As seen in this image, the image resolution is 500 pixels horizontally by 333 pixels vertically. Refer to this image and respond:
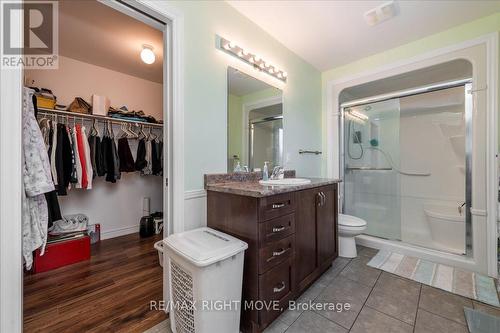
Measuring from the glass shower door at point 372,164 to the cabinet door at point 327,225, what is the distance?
1112mm

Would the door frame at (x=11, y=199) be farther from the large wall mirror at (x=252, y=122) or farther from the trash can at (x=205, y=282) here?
the large wall mirror at (x=252, y=122)

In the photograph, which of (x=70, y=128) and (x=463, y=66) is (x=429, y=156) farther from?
(x=70, y=128)

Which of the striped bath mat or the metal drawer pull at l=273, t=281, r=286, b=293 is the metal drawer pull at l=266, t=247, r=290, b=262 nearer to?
the metal drawer pull at l=273, t=281, r=286, b=293

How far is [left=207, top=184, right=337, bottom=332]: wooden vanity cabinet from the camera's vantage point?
123cm

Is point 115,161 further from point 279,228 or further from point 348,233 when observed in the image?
point 348,233

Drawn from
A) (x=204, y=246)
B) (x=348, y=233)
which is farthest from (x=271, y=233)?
(x=348, y=233)

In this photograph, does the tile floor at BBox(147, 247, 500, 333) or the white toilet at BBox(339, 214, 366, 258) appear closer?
the tile floor at BBox(147, 247, 500, 333)

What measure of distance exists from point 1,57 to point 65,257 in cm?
208

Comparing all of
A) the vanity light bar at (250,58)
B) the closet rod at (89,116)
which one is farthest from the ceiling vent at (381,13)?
the closet rod at (89,116)

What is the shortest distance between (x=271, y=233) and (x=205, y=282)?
47 cm

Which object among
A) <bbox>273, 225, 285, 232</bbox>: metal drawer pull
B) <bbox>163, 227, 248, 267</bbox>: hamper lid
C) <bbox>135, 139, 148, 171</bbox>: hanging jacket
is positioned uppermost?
<bbox>135, 139, 148, 171</bbox>: hanging jacket

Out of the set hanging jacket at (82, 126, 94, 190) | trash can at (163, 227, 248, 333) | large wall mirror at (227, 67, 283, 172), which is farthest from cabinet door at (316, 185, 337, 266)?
hanging jacket at (82, 126, 94, 190)

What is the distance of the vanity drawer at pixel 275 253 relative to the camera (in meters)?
1.23

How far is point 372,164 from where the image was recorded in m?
3.09
